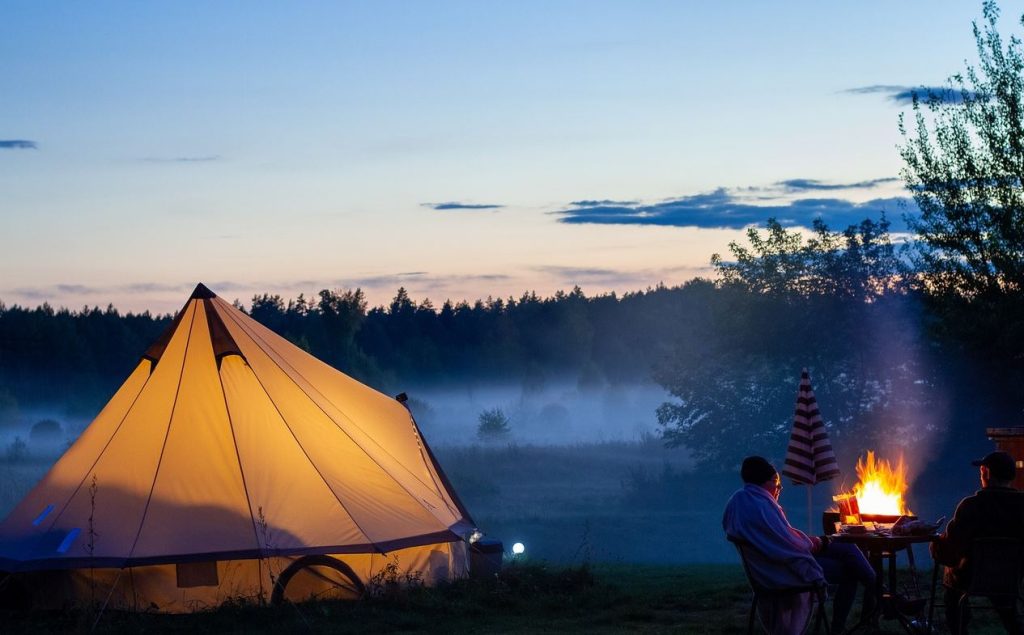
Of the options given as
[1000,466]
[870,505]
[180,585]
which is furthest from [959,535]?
[180,585]

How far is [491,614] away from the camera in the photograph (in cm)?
1116

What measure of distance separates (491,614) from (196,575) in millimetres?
2600

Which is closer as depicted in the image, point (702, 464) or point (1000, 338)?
→ point (1000, 338)

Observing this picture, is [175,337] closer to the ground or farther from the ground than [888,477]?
farther from the ground

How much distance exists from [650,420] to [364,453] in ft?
220

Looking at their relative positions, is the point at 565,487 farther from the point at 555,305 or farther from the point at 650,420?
the point at 555,305

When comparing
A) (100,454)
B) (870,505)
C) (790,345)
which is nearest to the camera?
(870,505)

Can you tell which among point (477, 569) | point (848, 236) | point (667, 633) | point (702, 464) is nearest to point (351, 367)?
point (702, 464)

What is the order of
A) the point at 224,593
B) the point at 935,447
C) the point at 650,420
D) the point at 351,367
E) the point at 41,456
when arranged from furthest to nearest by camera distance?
the point at 650,420
the point at 351,367
the point at 41,456
the point at 935,447
the point at 224,593

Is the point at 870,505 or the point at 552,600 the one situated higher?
the point at 870,505

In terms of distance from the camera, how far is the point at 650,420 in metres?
78.7


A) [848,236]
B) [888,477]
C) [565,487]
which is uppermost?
[848,236]

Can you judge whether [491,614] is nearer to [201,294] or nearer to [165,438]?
[165,438]

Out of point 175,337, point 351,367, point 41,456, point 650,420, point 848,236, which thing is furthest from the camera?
point 650,420
